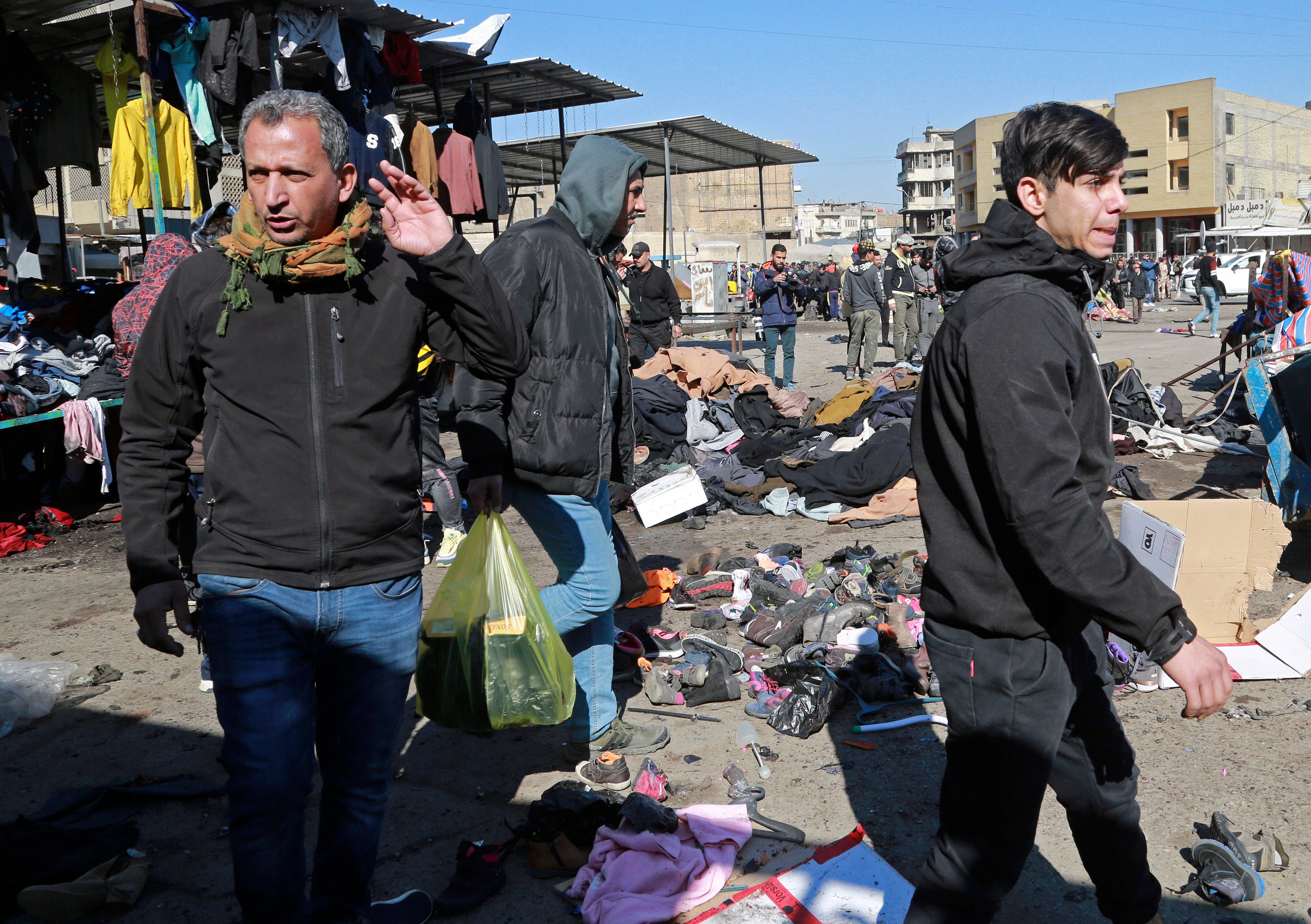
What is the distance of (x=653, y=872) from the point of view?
9.02 feet

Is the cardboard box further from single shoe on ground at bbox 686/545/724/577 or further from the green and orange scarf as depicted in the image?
the green and orange scarf

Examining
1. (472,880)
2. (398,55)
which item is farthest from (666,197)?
(472,880)

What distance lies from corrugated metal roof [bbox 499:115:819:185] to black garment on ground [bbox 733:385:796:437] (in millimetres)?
4934

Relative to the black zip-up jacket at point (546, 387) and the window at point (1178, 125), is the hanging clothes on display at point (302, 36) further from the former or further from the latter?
the window at point (1178, 125)

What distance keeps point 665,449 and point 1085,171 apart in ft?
23.9

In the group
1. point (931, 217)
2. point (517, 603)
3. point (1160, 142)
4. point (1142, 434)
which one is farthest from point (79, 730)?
point (931, 217)

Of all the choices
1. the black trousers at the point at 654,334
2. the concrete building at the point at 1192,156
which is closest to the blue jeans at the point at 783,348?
the black trousers at the point at 654,334

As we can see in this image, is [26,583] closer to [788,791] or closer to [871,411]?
[788,791]

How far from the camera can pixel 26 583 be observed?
6.37 m

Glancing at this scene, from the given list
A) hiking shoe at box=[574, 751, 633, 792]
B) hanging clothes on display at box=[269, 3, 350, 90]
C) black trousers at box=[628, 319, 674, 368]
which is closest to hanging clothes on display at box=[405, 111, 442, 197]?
hanging clothes on display at box=[269, 3, 350, 90]

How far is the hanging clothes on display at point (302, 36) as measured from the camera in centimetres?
753

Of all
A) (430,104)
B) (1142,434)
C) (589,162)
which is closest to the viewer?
(589,162)

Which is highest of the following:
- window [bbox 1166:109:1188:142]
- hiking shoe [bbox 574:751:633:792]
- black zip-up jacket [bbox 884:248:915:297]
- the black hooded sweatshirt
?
window [bbox 1166:109:1188:142]

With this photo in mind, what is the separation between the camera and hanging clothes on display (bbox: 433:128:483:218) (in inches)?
394
